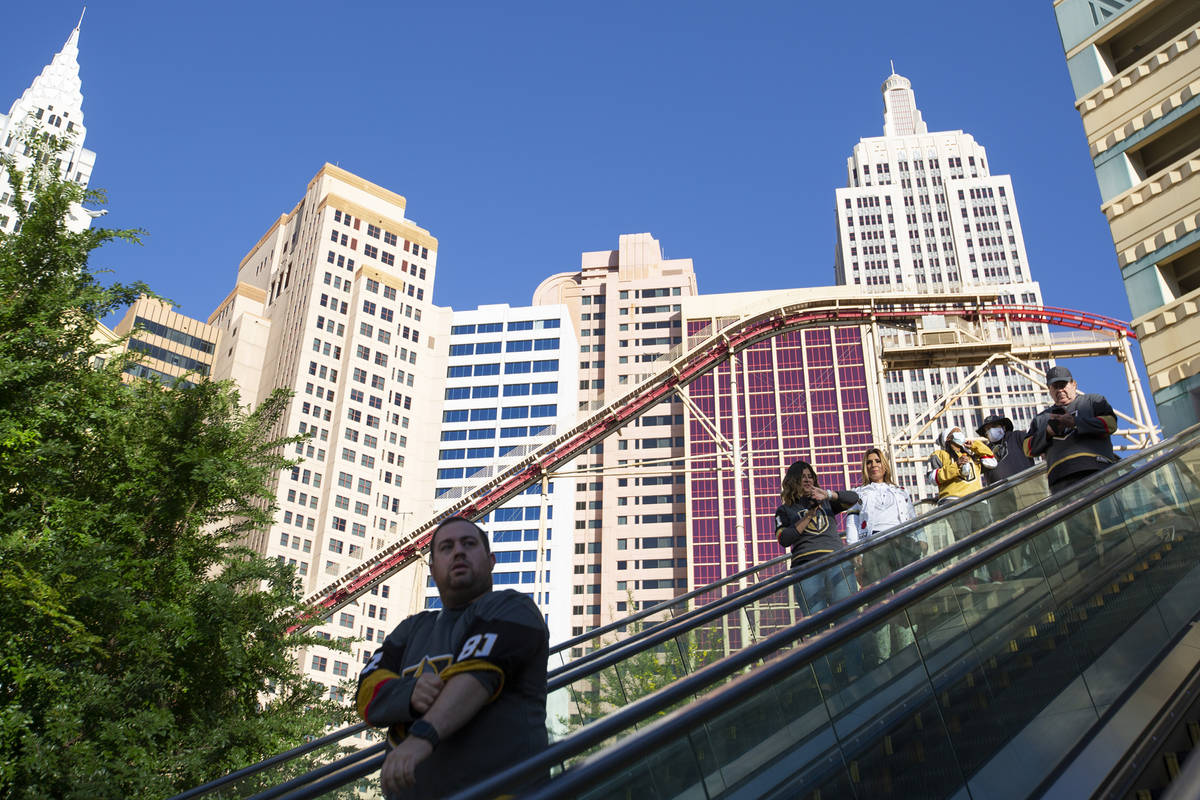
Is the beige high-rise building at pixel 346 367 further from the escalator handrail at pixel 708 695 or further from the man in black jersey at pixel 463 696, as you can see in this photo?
the man in black jersey at pixel 463 696

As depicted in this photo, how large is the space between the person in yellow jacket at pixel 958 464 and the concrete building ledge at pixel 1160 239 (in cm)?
793

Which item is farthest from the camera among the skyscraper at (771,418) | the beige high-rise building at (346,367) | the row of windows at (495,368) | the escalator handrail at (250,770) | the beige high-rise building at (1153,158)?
the row of windows at (495,368)

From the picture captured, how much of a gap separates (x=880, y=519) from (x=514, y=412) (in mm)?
96966

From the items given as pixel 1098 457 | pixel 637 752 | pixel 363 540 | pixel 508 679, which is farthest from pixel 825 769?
pixel 363 540

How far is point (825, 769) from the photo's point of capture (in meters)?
3.84

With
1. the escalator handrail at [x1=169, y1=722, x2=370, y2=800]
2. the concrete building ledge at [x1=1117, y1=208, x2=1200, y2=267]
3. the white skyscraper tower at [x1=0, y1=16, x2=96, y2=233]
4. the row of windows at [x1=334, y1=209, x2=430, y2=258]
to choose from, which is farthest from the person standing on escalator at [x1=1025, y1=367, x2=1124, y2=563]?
the white skyscraper tower at [x1=0, y1=16, x2=96, y2=233]

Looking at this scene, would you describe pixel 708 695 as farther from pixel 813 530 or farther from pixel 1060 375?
pixel 1060 375

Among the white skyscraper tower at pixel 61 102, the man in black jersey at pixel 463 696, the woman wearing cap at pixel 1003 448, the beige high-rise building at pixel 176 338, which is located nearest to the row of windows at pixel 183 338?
the beige high-rise building at pixel 176 338

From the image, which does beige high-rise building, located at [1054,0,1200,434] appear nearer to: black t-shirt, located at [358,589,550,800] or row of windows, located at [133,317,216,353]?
black t-shirt, located at [358,589,550,800]

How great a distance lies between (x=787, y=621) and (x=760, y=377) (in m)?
108

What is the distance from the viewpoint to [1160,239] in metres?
18.0

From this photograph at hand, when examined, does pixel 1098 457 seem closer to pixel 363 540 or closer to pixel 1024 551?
pixel 1024 551

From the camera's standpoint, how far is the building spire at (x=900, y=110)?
6929 inches

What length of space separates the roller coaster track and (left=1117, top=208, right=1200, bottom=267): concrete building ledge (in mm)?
17252
